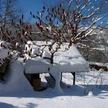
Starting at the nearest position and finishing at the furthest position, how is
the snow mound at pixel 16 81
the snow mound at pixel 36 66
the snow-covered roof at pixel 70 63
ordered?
the snow mound at pixel 16 81 < the snow mound at pixel 36 66 < the snow-covered roof at pixel 70 63

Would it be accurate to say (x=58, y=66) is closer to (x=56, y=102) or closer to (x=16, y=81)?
(x=16, y=81)

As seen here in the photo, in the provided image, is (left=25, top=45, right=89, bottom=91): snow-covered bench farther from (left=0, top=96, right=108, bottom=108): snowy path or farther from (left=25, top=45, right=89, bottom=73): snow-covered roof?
(left=0, top=96, right=108, bottom=108): snowy path

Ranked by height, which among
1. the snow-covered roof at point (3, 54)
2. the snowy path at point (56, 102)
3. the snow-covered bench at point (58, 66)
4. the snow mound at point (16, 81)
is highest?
the snow-covered roof at point (3, 54)

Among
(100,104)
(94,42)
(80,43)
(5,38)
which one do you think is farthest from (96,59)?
(100,104)

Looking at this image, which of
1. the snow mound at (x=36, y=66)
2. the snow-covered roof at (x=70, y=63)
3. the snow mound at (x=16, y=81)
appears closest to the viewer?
the snow mound at (x=16, y=81)

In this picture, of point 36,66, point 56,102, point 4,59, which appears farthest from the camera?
point 36,66

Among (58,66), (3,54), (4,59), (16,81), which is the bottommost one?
(16,81)

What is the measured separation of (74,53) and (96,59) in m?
21.2

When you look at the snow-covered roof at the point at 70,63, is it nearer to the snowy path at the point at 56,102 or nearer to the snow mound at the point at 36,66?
the snow mound at the point at 36,66

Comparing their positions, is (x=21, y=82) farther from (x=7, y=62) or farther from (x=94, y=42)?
(x=94, y=42)

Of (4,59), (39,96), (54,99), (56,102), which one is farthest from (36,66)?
(56,102)

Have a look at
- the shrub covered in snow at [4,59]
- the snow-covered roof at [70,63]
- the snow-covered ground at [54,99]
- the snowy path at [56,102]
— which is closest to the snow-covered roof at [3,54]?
the shrub covered in snow at [4,59]

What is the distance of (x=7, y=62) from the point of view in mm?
8008

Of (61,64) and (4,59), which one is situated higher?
(4,59)
